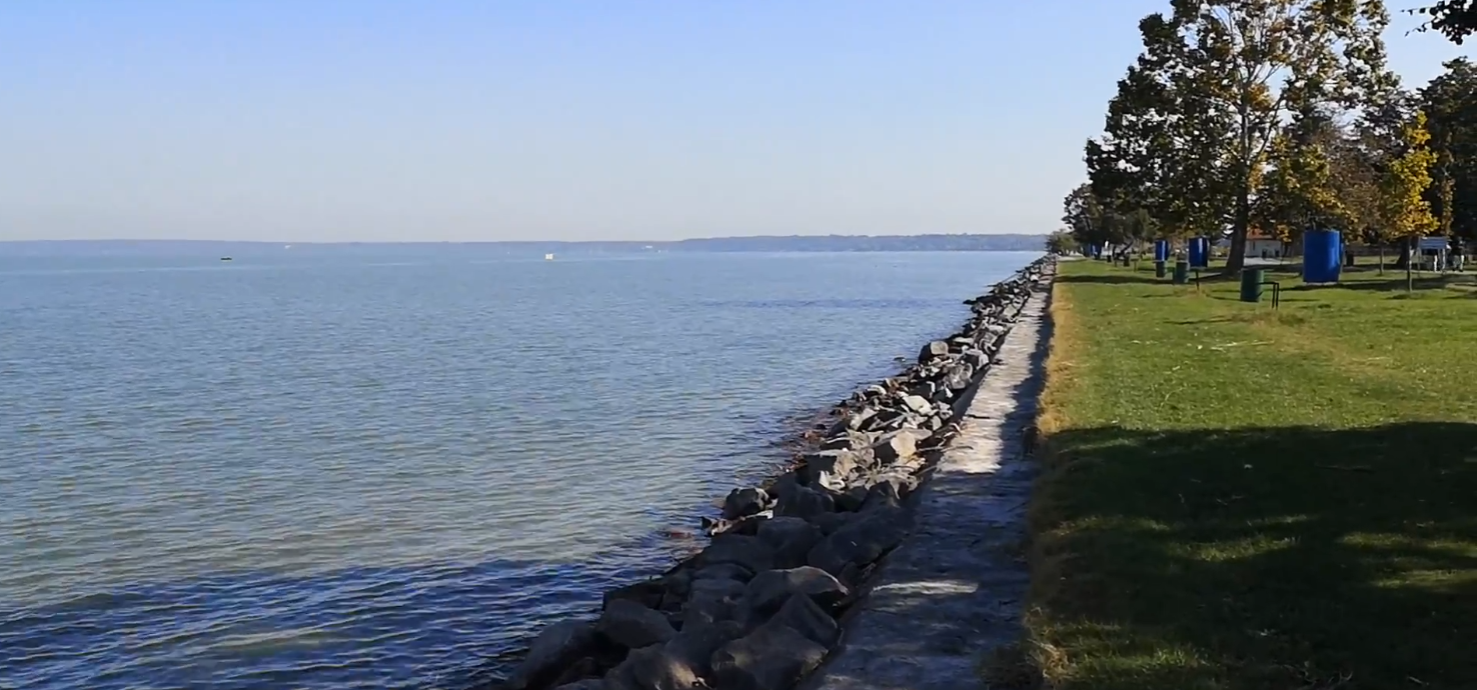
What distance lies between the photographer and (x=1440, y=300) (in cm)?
2842

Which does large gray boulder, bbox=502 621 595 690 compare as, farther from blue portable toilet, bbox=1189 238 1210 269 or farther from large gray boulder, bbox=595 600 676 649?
blue portable toilet, bbox=1189 238 1210 269

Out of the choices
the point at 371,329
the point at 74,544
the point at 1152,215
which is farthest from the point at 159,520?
the point at 1152,215

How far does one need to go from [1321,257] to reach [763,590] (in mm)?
24070

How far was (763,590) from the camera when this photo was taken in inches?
319

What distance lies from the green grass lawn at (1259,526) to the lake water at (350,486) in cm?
375

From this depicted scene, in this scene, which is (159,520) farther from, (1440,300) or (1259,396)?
(1440,300)

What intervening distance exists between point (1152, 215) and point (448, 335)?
71.6 ft

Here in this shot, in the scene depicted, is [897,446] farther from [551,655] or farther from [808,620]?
[808,620]

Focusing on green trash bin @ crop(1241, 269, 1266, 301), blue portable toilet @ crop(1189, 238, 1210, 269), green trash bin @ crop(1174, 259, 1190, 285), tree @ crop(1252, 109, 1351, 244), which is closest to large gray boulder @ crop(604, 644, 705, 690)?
green trash bin @ crop(1241, 269, 1266, 301)

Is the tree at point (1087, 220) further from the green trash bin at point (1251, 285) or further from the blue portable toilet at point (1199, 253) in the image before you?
the green trash bin at point (1251, 285)

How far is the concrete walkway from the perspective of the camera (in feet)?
19.5

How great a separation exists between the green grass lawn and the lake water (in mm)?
3748

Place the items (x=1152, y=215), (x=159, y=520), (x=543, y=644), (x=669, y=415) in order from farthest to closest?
(x=1152, y=215) < (x=669, y=415) < (x=159, y=520) < (x=543, y=644)

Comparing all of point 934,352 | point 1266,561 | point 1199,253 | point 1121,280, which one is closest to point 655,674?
point 1266,561
